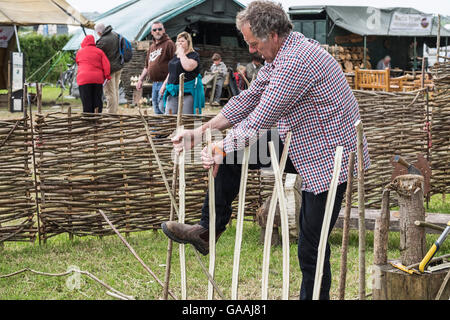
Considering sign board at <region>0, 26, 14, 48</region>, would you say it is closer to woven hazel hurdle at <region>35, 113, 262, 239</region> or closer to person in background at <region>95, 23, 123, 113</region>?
person in background at <region>95, 23, 123, 113</region>

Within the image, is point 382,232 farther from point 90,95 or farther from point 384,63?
point 384,63

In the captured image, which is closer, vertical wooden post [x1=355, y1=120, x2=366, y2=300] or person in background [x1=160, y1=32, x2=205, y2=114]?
vertical wooden post [x1=355, y1=120, x2=366, y2=300]

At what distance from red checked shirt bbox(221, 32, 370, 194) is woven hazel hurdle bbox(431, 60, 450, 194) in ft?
11.8

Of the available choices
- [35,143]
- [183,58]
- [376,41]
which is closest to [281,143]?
[35,143]

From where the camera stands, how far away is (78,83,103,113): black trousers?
30.3 feet

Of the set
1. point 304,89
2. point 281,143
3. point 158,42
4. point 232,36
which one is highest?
point 232,36

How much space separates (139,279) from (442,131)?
3622 millimetres

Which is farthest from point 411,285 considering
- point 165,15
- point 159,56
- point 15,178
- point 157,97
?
point 165,15

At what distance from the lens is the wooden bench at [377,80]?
15.0 meters

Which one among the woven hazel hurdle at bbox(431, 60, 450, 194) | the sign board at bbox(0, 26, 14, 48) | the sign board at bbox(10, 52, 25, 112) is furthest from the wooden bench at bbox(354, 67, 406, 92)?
the sign board at bbox(0, 26, 14, 48)

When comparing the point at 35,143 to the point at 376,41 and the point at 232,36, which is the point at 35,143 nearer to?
the point at 232,36

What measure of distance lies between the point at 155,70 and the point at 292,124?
5890mm

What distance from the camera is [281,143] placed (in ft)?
10.8

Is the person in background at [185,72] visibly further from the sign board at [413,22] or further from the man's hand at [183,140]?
the sign board at [413,22]
